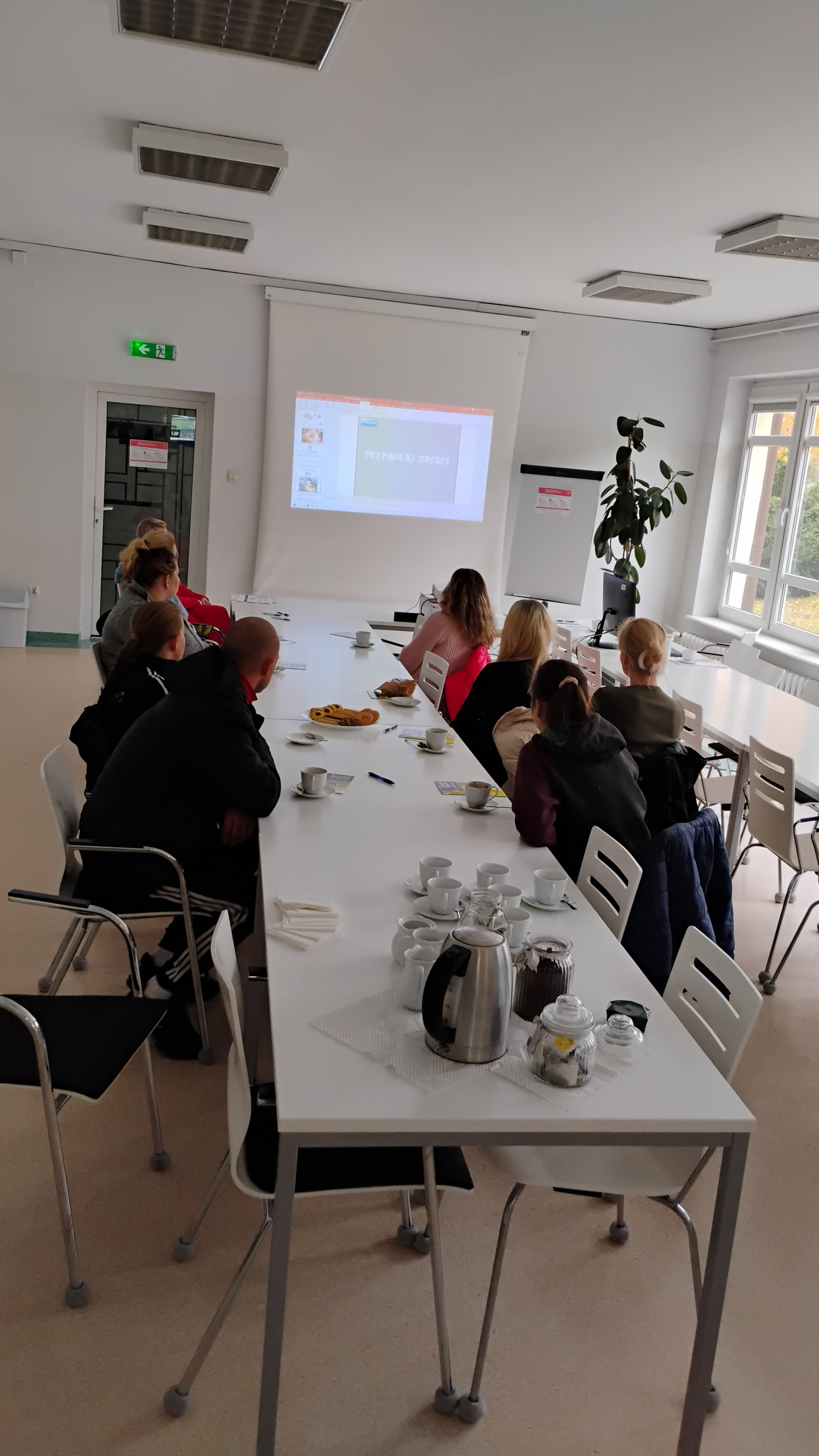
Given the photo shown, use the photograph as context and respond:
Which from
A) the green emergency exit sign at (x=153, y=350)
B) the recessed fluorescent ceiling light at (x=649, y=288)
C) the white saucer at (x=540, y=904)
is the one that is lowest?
the white saucer at (x=540, y=904)

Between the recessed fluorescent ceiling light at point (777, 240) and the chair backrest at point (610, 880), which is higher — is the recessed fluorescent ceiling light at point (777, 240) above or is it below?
above

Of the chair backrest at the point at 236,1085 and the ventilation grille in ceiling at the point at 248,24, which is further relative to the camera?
the ventilation grille in ceiling at the point at 248,24

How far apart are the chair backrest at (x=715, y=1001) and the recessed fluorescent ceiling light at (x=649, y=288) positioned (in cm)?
568

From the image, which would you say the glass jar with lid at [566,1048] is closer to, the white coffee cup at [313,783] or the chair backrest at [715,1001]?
the chair backrest at [715,1001]

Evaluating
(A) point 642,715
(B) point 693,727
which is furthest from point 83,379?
(A) point 642,715

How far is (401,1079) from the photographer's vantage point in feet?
5.76

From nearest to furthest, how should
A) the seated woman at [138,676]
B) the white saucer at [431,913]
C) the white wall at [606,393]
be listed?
the white saucer at [431,913], the seated woman at [138,676], the white wall at [606,393]

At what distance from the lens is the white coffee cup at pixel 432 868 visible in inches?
101

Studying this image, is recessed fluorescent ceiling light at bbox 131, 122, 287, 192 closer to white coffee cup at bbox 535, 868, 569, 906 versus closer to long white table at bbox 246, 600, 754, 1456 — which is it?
long white table at bbox 246, 600, 754, 1456

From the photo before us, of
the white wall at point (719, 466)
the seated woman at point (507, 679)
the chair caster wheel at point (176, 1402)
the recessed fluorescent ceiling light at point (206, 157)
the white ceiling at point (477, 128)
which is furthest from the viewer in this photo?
the white wall at point (719, 466)

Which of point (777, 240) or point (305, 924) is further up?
point (777, 240)

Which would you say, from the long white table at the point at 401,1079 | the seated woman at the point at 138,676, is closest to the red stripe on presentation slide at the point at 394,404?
the seated woman at the point at 138,676

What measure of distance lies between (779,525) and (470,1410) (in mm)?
7534

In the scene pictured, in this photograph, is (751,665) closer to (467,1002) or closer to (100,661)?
(100,661)
